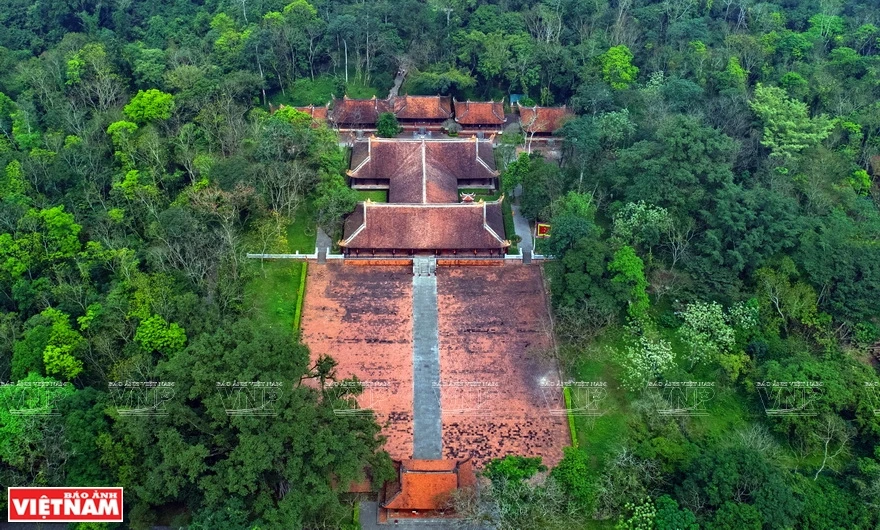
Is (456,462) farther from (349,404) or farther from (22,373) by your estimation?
(22,373)

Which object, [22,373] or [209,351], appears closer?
[209,351]

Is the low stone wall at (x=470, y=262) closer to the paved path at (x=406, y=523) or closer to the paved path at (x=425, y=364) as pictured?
the paved path at (x=425, y=364)

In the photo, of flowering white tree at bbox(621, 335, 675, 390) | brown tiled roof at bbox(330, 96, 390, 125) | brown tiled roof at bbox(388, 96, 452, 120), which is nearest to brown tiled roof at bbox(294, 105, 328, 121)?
brown tiled roof at bbox(330, 96, 390, 125)

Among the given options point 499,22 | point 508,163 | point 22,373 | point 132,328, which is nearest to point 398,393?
point 132,328

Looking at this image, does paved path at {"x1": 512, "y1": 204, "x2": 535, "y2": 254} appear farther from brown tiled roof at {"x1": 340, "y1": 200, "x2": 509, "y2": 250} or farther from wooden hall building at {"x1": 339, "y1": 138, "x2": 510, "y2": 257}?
brown tiled roof at {"x1": 340, "y1": 200, "x2": 509, "y2": 250}

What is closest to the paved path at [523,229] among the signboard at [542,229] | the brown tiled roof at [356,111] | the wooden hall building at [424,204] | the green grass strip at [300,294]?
the signboard at [542,229]

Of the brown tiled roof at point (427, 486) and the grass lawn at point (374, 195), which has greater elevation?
the grass lawn at point (374, 195)
